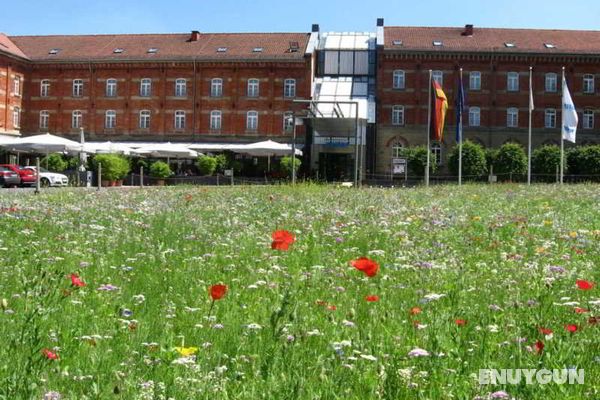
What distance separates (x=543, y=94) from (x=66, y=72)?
127ft

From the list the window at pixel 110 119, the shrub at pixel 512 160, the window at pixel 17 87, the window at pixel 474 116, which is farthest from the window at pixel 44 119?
the shrub at pixel 512 160

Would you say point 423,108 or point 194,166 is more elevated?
point 423,108

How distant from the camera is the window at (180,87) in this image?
54688 millimetres

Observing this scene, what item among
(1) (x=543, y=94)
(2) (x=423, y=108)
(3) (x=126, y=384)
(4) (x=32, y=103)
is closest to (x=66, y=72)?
(4) (x=32, y=103)

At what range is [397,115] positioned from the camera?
53531 millimetres

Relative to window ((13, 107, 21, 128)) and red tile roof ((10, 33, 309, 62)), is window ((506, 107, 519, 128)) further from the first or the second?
window ((13, 107, 21, 128))

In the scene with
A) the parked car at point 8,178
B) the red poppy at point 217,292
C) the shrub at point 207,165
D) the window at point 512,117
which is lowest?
the red poppy at point 217,292

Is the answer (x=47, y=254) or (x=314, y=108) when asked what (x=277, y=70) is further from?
(x=47, y=254)

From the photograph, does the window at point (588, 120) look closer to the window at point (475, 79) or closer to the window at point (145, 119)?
the window at point (475, 79)

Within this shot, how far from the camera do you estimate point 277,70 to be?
53844 millimetres

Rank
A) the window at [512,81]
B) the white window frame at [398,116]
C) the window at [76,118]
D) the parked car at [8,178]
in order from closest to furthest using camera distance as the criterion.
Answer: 1. the parked car at [8,178]
2. the window at [512,81]
3. the white window frame at [398,116]
4. the window at [76,118]

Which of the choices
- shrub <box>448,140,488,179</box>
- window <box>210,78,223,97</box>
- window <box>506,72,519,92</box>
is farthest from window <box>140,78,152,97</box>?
window <box>506,72,519,92</box>

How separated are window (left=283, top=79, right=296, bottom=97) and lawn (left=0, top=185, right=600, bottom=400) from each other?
46.2m

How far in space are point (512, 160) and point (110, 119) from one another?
31620mm
